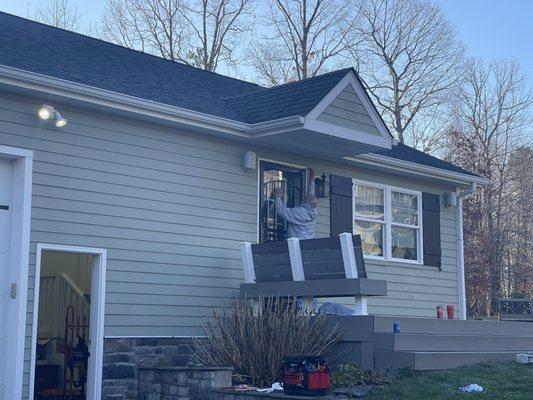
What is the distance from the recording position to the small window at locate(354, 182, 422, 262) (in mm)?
13359

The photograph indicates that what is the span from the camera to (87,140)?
32.3 feet

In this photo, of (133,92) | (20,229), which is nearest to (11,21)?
(133,92)

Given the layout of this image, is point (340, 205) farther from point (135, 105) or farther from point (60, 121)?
point (60, 121)

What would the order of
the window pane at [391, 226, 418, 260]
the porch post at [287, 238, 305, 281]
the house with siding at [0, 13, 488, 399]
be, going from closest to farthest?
the house with siding at [0, 13, 488, 399]
the porch post at [287, 238, 305, 281]
the window pane at [391, 226, 418, 260]

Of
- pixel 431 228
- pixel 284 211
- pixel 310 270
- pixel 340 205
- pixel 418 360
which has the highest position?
pixel 340 205

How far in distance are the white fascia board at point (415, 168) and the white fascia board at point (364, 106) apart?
961 mm

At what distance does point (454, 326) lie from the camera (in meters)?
10.5

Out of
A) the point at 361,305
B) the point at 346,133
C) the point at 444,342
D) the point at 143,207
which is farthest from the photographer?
the point at 346,133

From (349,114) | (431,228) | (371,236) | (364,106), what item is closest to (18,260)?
(349,114)

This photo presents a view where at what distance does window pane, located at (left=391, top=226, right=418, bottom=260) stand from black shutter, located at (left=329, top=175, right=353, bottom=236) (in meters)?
1.20

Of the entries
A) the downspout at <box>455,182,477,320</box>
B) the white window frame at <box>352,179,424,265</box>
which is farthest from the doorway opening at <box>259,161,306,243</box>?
the downspout at <box>455,182,477,320</box>

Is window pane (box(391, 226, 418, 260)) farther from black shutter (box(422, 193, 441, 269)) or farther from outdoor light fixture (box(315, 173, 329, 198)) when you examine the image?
outdoor light fixture (box(315, 173, 329, 198))

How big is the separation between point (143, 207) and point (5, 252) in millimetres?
1846

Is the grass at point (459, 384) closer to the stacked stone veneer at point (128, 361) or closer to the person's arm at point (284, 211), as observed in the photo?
the stacked stone veneer at point (128, 361)
